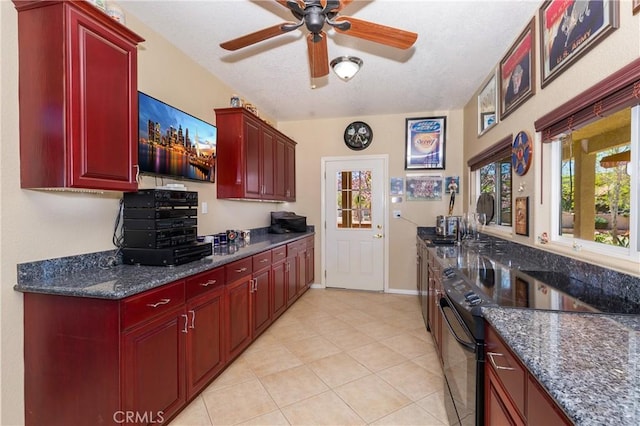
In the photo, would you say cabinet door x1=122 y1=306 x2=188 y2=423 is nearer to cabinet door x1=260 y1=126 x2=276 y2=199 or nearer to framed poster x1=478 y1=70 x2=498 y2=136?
cabinet door x1=260 y1=126 x2=276 y2=199

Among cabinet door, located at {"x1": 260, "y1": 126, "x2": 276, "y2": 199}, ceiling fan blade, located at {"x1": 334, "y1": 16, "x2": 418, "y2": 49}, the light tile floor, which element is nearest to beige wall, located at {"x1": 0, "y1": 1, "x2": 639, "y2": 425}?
cabinet door, located at {"x1": 260, "y1": 126, "x2": 276, "y2": 199}

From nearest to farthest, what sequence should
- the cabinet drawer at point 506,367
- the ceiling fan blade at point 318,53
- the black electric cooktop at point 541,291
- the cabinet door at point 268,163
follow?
the cabinet drawer at point 506,367
the black electric cooktop at point 541,291
the ceiling fan blade at point 318,53
the cabinet door at point 268,163

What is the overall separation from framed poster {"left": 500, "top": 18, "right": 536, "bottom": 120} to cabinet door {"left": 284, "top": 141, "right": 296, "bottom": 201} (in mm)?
2721

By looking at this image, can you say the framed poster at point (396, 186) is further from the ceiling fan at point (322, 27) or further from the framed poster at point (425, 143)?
the ceiling fan at point (322, 27)

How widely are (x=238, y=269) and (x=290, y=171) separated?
7.80 ft

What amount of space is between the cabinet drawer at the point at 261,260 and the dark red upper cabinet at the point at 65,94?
139 cm

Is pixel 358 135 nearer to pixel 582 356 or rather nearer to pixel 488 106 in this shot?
pixel 488 106

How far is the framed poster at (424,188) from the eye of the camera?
14.2ft

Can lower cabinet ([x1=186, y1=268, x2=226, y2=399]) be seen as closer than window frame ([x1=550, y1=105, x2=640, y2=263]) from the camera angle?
No

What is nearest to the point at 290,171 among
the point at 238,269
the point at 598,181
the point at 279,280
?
the point at 279,280

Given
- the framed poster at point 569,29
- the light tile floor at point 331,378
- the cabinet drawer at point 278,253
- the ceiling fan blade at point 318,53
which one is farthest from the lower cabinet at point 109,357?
the framed poster at point 569,29

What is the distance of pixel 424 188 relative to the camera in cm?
436

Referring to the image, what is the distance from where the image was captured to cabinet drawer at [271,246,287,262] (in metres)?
3.19

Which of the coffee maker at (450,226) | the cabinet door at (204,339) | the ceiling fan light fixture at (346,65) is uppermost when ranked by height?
the ceiling fan light fixture at (346,65)
